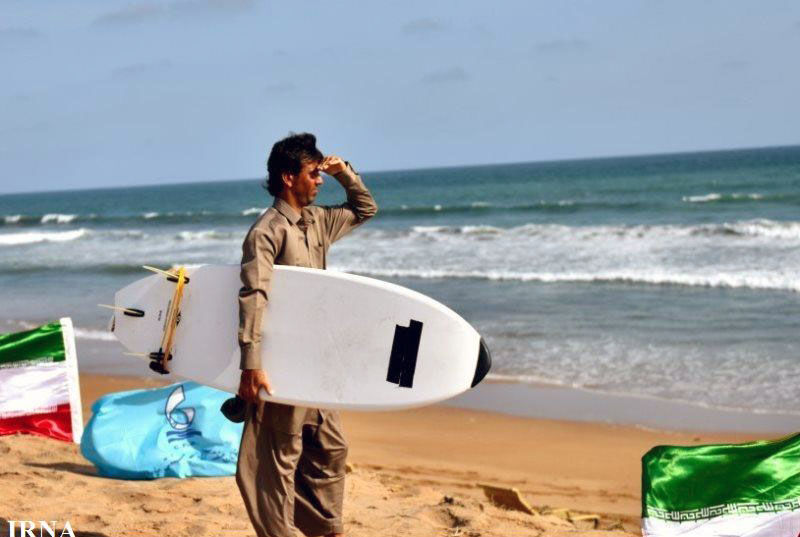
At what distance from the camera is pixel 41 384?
5.61 meters

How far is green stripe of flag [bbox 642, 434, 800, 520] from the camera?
349cm

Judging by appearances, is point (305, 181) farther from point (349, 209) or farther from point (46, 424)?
point (46, 424)

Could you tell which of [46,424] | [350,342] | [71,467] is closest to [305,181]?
[350,342]

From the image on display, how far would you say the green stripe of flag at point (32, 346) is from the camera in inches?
219

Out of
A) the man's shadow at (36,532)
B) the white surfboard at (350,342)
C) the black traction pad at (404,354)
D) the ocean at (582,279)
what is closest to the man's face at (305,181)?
the white surfboard at (350,342)

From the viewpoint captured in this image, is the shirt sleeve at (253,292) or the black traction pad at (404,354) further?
the black traction pad at (404,354)

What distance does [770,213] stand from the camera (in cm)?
2488

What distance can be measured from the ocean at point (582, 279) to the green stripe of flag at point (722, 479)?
158 inches

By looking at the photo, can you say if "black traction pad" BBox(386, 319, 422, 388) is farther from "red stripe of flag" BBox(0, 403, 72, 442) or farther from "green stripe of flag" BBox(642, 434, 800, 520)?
"red stripe of flag" BBox(0, 403, 72, 442)

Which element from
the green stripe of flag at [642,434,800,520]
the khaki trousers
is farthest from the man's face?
the green stripe of flag at [642,434,800,520]

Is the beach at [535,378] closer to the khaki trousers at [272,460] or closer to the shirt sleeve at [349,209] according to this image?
the khaki trousers at [272,460]

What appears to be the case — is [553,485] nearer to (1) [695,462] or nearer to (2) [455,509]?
(2) [455,509]

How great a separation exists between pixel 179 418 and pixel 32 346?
114cm

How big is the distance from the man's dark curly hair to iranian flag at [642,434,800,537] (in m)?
1.62
